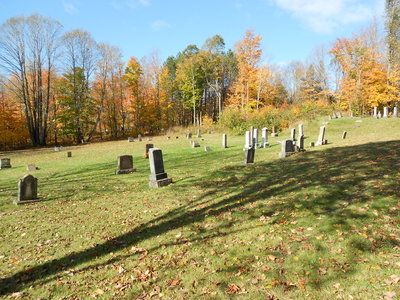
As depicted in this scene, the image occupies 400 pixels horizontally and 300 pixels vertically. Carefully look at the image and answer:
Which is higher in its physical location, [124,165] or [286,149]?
[286,149]

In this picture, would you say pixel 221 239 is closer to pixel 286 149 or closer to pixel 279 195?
pixel 279 195

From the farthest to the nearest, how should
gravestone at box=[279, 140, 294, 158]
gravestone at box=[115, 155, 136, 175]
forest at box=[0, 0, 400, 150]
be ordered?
forest at box=[0, 0, 400, 150], gravestone at box=[279, 140, 294, 158], gravestone at box=[115, 155, 136, 175]

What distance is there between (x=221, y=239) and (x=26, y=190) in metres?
7.88

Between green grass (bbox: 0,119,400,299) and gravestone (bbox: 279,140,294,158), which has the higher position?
gravestone (bbox: 279,140,294,158)

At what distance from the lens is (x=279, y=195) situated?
6.93 metres

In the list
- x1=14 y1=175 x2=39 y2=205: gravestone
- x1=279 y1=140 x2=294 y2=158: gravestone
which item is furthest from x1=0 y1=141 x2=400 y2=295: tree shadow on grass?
x1=14 y1=175 x2=39 y2=205: gravestone

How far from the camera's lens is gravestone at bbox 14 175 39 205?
27.9 feet

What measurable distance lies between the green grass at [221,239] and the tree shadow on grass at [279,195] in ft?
0.10

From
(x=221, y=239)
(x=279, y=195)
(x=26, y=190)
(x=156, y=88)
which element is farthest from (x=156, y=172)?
(x=156, y=88)

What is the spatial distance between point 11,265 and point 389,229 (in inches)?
300

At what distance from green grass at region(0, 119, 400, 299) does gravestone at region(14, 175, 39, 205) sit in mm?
362

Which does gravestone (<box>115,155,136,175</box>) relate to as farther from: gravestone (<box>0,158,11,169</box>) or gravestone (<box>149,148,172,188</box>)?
gravestone (<box>0,158,11,169</box>)

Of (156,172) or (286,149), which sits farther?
(286,149)

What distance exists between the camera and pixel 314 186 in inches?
283
